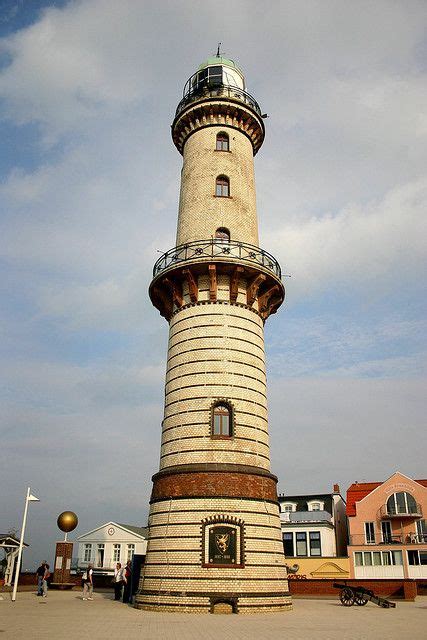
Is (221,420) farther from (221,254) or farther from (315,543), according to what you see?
(315,543)

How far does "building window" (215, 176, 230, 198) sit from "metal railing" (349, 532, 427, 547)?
3090 centimetres

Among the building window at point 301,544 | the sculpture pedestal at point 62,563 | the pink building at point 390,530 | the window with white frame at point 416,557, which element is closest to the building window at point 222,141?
the sculpture pedestal at point 62,563

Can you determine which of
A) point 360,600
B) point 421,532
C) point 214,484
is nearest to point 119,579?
point 214,484

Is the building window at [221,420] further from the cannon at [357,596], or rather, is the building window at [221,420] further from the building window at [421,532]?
the building window at [421,532]

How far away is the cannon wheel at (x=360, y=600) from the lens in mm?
22256

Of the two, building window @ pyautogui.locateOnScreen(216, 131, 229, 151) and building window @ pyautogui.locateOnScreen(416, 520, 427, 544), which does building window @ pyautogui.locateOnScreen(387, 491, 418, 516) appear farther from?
building window @ pyautogui.locateOnScreen(216, 131, 229, 151)

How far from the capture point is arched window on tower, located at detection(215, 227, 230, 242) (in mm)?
24517

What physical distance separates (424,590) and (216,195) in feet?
92.3

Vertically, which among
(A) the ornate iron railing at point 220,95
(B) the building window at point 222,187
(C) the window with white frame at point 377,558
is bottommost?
(C) the window with white frame at point 377,558

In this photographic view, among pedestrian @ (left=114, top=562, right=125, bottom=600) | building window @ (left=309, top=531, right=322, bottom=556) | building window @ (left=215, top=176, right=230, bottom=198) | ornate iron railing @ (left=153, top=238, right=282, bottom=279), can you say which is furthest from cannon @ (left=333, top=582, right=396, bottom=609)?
building window @ (left=309, top=531, right=322, bottom=556)

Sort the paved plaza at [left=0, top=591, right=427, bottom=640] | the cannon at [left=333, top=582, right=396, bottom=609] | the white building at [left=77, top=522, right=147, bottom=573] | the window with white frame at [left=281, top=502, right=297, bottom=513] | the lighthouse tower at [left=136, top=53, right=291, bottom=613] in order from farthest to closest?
the white building at [left=77, top=522, right=147, bottom=573] → the window with white frame at [left=281, top=502, right=297, bottom=513] → the cannon at [left=333, top=582, right=396, bottom=609] → the lighthouse tower at [left=136, top=53, right=291, bottom=613] → the paved plaza at [left=0, top=591, right=427, bottom=640]

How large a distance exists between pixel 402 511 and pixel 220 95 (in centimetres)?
3453

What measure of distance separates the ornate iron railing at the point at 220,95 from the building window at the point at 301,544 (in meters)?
34.6

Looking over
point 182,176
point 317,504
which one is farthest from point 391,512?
point 182,176
